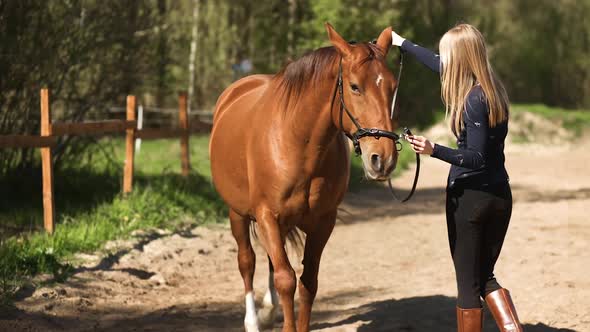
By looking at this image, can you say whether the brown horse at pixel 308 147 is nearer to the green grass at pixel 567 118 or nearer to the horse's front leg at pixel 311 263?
the horse's front leg at pixel 311 263

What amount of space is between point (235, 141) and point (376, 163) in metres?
1.75

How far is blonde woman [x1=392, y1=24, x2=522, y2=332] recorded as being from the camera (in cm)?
359

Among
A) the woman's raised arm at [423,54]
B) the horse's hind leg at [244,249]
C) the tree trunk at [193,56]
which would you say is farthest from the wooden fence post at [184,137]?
the tree trunk at [193,56]

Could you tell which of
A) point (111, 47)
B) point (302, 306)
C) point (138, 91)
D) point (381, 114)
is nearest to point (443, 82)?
point (381, 114)

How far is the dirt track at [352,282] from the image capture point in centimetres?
534

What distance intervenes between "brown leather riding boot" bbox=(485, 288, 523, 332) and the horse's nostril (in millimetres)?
874

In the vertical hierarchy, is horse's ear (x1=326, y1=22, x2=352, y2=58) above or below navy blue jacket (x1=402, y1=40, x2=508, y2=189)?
above

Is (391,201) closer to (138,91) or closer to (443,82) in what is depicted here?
(138,91)

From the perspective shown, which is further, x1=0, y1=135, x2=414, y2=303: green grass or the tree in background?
the tree in background

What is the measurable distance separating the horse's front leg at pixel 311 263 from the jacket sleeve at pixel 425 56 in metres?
1.11

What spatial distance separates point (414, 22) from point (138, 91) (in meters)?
8.06

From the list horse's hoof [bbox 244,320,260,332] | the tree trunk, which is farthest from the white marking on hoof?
the tree trunk

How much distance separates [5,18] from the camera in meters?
8.57

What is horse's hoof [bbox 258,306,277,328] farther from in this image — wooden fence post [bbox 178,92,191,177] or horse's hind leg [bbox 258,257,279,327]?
wooden fence post [bbox 178,92,191,177]
